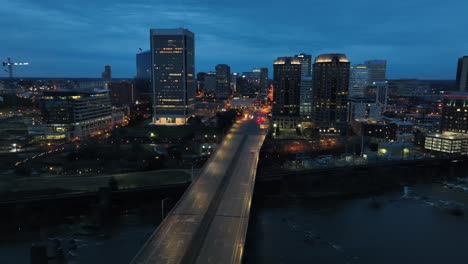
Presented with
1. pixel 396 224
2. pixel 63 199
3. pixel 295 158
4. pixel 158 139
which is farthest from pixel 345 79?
pixel 63 199

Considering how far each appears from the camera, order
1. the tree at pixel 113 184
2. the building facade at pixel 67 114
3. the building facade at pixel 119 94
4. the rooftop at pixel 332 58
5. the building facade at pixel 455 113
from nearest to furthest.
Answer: the tree at pixel 113 184, the building facade at pixel 455 113, the building facade at pixel 67 114, the rooftop at pixel 332 58, the building facade at pixel 119 94

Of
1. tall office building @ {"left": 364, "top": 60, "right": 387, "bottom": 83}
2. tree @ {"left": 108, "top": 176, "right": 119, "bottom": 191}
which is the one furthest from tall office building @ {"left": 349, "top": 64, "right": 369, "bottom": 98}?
tree @ {"left": 108, "top": 176, "right": 119, "bottom": 191}

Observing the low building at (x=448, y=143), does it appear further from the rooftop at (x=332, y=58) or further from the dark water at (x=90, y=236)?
the dark water at (x=90, y=236)

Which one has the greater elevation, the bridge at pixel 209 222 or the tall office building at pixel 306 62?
the tall office building at pixel 306 62

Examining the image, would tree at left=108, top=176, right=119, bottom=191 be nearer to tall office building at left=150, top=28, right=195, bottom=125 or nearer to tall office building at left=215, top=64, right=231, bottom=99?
tall office building at left=150, top=28, right=195, bottom=125

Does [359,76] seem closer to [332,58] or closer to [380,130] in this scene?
[332,58]

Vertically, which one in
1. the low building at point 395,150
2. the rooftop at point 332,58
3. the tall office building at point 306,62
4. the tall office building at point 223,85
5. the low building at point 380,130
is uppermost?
the tall office building at point 306,62

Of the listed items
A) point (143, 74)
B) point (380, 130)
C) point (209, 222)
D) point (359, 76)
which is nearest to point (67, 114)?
point (209, 222)

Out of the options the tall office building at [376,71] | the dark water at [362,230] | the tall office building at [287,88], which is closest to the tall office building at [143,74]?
the tall office building at [287,88]
